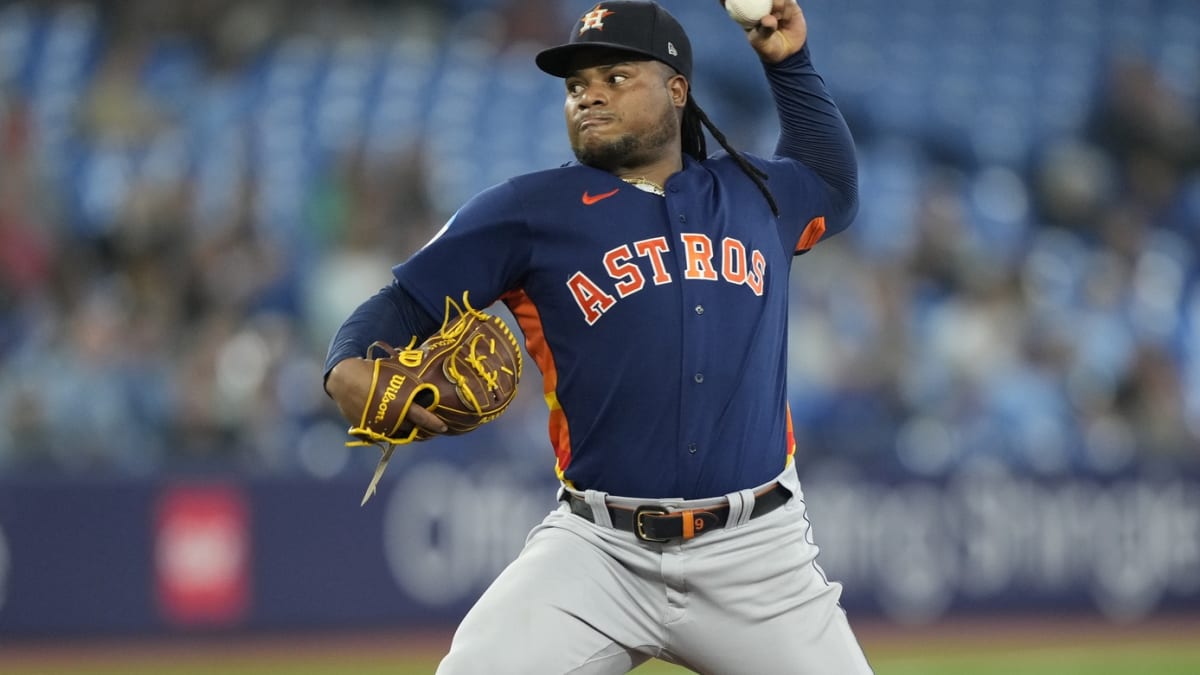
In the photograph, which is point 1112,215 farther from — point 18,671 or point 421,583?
point 18,671

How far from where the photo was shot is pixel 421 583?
28.6ft

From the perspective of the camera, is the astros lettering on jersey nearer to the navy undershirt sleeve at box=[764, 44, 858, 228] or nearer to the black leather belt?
the black leather belt

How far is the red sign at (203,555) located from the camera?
8.28 metres

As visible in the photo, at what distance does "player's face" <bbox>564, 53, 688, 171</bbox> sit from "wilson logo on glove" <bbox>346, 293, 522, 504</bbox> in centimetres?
52

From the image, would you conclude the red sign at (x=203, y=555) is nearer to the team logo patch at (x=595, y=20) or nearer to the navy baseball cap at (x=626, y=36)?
the navy baseball cap at (x=626, y=36)

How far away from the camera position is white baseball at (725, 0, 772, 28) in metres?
3.99

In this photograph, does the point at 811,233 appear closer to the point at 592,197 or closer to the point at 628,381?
the point at 592,197

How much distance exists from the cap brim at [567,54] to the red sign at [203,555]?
5.04m

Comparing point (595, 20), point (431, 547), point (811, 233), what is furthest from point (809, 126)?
point (431, 547)

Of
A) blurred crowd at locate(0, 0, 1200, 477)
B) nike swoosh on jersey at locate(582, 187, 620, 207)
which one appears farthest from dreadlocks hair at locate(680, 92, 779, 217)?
blurred crowd at locate(0, 0, 1200, 477)

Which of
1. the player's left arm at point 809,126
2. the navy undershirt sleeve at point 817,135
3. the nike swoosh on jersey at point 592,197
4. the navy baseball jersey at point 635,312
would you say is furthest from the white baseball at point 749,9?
the nike swoosh on jersey at point 592,197

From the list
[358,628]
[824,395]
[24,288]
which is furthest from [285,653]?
[824,395]

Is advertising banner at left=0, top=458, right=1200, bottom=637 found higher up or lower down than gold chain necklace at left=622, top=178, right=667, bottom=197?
lower down

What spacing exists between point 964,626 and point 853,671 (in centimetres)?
603
